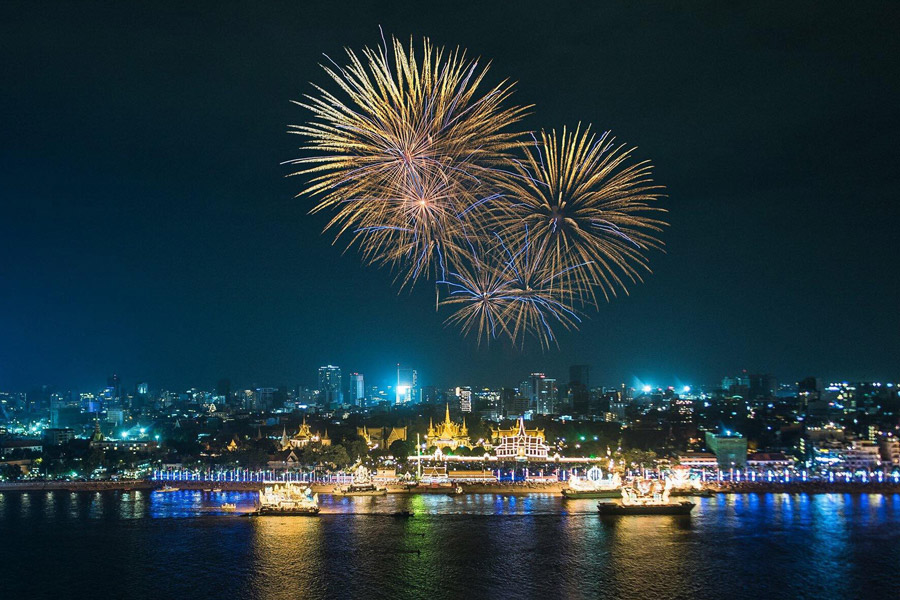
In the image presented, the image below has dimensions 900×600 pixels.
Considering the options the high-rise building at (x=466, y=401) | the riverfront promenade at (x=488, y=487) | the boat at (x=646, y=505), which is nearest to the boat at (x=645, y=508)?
the boat at (x=646, y=505)

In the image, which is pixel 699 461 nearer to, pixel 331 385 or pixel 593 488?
pixel 593 488

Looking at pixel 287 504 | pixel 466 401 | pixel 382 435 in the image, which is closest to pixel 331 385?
pixel 466 401

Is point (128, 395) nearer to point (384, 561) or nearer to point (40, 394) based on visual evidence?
point (40, 394)

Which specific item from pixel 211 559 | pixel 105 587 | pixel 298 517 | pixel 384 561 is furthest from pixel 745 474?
pixel 105 587

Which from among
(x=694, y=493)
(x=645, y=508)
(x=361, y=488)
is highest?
(x=361, y=488)

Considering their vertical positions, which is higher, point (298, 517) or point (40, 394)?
point (40, 394)

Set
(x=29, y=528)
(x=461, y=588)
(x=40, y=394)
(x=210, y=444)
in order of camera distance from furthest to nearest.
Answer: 1. (x=40, y=394)
2. (x=210, y=444)
3. (x=29, y=528)
4. (x=461, y=588)
